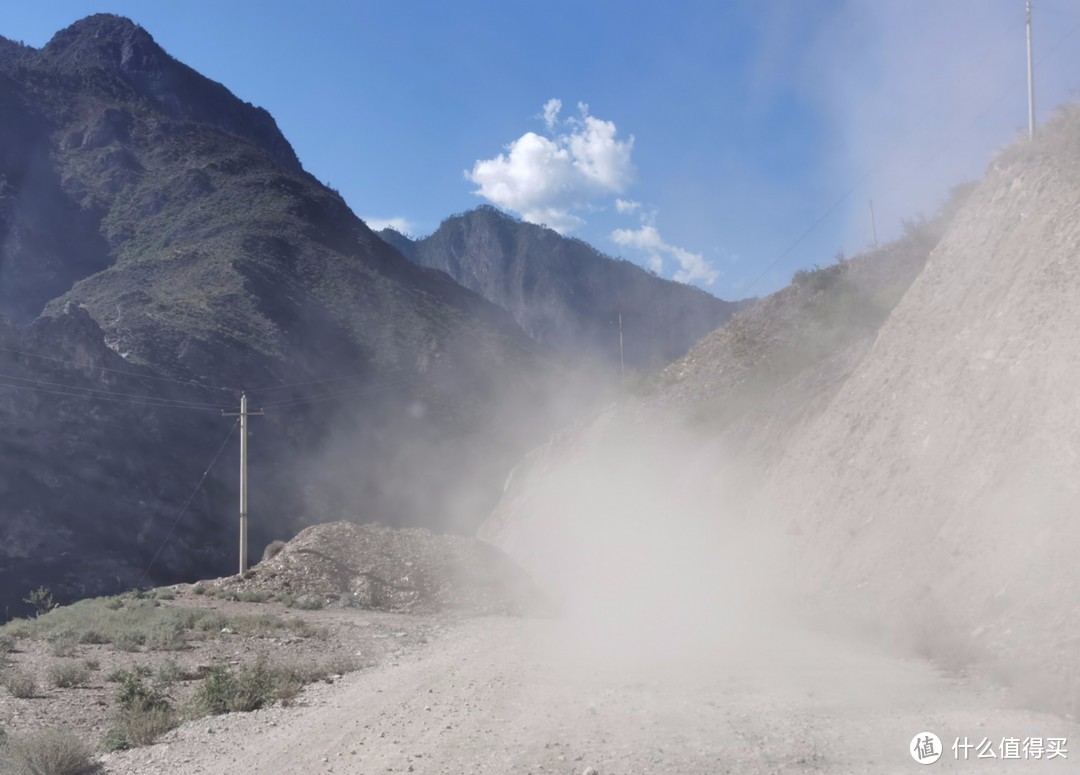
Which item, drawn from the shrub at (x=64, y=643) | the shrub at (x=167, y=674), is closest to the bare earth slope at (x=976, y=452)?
the shrub at (x=167, y=674)

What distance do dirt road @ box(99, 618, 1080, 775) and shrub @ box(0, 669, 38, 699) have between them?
341cm

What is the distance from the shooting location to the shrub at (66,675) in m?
12.5

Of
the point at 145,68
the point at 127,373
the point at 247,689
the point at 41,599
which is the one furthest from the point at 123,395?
the point at 145,68

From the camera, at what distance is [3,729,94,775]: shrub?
324 inches

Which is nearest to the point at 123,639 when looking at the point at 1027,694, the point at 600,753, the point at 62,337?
the point at 600,753

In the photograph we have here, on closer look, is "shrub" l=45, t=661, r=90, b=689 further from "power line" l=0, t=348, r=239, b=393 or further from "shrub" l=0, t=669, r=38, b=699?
"power line" l=0, t=348, r=239, b=393

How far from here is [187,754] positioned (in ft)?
28.8

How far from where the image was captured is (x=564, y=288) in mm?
140250

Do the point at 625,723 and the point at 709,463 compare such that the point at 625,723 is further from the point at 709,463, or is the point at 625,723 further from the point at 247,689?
the point at 709,463

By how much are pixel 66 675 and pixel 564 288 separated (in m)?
Result: 130

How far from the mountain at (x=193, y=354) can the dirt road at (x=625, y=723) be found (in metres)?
37.4

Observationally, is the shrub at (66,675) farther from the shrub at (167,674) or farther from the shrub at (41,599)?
the shrub at (41,599)

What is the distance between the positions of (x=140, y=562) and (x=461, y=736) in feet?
141

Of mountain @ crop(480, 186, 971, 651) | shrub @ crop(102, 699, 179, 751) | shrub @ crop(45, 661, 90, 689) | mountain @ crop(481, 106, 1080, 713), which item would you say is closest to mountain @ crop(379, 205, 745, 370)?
mountain @ crop(480, 186, 971, 651)
